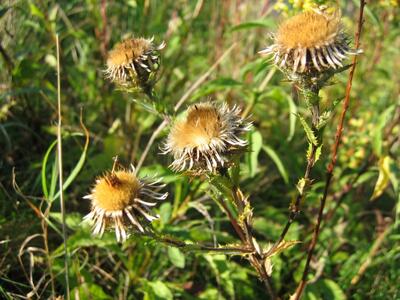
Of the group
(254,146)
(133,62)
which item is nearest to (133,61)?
(133,62)

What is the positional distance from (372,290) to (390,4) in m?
1.28

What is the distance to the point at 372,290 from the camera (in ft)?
6.25

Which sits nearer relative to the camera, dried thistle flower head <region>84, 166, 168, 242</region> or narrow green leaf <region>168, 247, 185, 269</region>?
dried thistle flower head <region>84, 166, 168, 242</region>

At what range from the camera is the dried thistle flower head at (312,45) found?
1148 millimetres

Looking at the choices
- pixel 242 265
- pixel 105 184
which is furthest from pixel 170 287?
pixel 105 184

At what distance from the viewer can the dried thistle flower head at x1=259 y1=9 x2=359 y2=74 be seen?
1148 millimetres

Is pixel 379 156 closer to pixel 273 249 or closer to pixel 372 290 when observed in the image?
pixel 372 290

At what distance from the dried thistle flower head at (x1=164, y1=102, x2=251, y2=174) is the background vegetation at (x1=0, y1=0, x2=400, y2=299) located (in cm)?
22

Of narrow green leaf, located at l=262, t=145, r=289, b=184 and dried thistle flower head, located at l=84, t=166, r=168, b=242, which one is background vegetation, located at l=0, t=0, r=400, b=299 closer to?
narrow green leaf, located at l=262, t=145, r=289, b=184

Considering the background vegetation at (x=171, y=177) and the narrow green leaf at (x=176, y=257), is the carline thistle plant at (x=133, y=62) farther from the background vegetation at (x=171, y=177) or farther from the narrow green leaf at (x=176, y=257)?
the narrow green leaf at (x=176, y=257)

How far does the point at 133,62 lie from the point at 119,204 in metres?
0.52

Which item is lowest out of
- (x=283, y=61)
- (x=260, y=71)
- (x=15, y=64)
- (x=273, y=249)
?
(x=273, y=249)

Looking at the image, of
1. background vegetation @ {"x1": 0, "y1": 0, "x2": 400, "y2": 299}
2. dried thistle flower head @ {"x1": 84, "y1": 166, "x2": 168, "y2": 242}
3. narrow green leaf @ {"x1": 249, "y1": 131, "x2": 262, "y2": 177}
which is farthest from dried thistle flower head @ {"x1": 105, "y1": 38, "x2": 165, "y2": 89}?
narrow green leaf @ {"x1": 249, "y1": 131, "x2": 262, "y2": 177}

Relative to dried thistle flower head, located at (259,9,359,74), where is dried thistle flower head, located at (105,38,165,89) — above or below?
above
